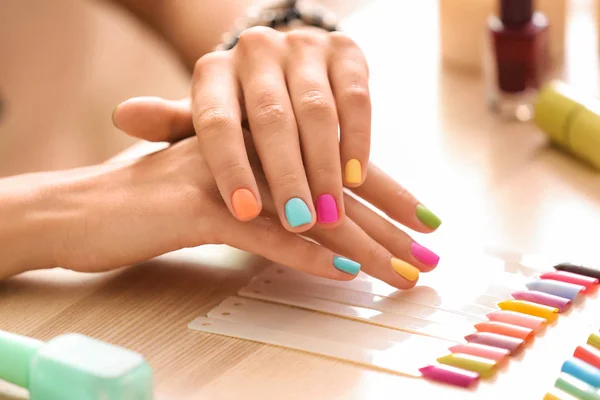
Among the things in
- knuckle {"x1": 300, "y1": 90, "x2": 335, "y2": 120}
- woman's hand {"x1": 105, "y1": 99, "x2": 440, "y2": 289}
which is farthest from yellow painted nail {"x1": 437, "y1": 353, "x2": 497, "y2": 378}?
knuckle {"x1": 300, "y1": 90, "x2": 335, "y2": 120}


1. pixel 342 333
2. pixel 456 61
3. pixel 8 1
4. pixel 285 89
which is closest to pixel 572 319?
pixel 342 333

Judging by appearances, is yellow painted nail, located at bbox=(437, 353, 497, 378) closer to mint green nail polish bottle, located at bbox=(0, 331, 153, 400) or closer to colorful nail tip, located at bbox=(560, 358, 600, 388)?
colorful nail tip, located at bbox=(560, 358, 600, 388)

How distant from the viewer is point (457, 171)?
0.84 meters

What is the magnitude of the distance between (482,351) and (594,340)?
74 millimetres

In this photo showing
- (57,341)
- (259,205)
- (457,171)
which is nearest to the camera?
(57,341)

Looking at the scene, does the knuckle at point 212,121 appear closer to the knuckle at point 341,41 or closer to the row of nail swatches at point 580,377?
the knuckle at point 341,41

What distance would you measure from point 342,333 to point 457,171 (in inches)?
11.4

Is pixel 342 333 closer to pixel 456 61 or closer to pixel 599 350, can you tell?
pixel 599 350

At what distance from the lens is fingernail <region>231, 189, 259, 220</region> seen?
2.04 feet

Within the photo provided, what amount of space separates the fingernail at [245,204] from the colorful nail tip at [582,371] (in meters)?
0.24

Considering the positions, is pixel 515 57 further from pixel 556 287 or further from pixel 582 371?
pixel 582 371

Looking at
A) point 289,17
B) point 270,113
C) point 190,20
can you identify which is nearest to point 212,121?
point 270,113

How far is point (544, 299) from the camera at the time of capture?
63 centimetres

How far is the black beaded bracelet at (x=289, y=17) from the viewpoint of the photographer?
87 centimetres
